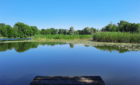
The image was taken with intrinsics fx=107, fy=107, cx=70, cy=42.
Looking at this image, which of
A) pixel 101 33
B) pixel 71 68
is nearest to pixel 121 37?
pixel 101 33

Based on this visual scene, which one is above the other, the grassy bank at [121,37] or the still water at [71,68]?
Answer: the grassy bank at [121,37]

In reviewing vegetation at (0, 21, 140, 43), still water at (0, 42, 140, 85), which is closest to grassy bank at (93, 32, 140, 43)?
vegetation at (0, 21, 140, 43)

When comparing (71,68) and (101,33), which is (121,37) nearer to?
(101,33)

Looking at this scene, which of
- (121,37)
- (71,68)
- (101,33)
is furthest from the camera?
(101,33)

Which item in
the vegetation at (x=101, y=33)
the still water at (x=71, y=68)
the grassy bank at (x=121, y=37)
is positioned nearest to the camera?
the still water at (x=71, y=68)

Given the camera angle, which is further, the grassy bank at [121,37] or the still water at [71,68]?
the grassy bank at [121,37]

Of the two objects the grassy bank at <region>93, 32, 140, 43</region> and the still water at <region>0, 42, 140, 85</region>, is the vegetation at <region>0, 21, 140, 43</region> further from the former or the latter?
the still water at <region>0, 42, 140, 85</region>

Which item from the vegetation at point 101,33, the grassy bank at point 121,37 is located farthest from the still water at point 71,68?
the vegetation at point 101,33

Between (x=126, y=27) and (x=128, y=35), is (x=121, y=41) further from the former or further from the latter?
(x=126, y=27)

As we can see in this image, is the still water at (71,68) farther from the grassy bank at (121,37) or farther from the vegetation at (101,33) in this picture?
the vegetation at (101,33)

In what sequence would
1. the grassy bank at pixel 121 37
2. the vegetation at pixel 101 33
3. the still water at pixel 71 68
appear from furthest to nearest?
the vegetation at pixel 101 33, the grassy bank at pixel 121 37, the still water at pixel 71 68

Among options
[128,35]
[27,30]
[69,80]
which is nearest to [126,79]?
[69,80]

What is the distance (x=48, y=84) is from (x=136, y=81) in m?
2.43

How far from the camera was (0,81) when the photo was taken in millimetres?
2957
